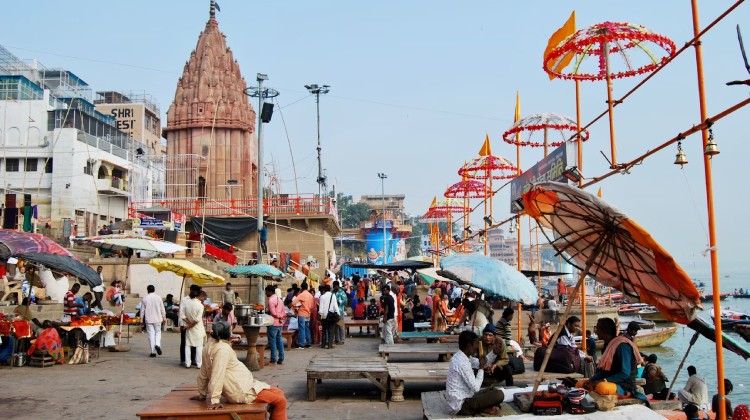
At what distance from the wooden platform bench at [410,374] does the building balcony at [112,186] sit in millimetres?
31372

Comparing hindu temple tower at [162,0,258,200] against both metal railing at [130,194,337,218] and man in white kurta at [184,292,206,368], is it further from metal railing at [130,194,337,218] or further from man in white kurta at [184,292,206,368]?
man in white kurta at [184,292,206,368]

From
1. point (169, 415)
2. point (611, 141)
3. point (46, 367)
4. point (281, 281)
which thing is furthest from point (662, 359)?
point (169, 415)

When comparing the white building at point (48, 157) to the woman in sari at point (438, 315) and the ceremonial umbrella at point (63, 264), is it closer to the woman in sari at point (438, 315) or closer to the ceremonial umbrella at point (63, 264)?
the woman in sari at point (438, 315)

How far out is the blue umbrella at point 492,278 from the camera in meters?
11.7

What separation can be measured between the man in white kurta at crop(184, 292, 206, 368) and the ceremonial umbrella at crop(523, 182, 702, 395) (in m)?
6.53

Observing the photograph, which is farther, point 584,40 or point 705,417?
point 584,40

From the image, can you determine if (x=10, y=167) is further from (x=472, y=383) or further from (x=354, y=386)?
(x=472, y=383)

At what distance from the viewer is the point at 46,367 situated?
12086 millimetres

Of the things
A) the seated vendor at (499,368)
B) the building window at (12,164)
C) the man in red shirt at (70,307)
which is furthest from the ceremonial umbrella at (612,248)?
the building window at (12,164)

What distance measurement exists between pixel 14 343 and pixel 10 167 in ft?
92.1

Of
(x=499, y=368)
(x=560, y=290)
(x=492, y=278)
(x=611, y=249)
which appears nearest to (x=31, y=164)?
(x=560, y=290)

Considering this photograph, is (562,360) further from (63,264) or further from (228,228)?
(228,228)

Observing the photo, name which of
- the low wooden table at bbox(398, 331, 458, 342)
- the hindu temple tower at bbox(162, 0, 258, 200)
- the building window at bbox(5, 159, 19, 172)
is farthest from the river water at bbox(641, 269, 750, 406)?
the building window at bbox(5, 159, 19, 172)

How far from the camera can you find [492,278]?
11.9m
